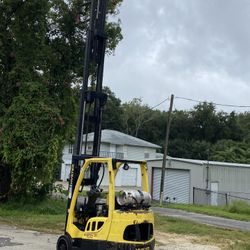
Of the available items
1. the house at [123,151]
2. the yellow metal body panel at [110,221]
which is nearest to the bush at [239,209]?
the yellow metal body panel at [110,221]

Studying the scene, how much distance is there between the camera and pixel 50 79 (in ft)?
74.8

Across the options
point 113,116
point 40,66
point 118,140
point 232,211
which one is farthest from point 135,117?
point 40,66

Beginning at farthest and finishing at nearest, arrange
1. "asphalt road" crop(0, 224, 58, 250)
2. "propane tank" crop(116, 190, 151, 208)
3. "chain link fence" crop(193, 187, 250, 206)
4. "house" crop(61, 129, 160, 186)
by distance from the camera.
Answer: "house" crop(61, 129, 160, 186)
"chain link fence" crop(193, 187, 250, 206)
"asphalt road" crop(0, 224, 58, 250)
"propane tank" crop(116, 190, 151, 208)

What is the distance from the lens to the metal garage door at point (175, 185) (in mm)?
37475

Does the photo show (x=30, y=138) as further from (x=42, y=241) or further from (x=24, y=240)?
(x=42, y=241)

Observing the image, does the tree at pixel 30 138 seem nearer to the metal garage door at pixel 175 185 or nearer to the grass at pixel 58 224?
the grass at pixel 58 224

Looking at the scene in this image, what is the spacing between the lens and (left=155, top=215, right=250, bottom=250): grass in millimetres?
14688

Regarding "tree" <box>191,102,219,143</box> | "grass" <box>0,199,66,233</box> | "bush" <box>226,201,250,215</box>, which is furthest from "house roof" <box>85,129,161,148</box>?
"grass" <box>0,199,66,233</box>

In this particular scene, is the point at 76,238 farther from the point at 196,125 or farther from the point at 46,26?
the point at 196,125

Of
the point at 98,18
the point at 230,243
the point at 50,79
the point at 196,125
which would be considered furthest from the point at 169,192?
the point at 196,125

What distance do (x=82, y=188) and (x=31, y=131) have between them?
10704 millimetres

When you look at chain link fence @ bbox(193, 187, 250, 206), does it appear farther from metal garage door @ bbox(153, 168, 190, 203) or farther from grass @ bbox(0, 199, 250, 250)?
grass @ bbox(0, 199, 250, 250)

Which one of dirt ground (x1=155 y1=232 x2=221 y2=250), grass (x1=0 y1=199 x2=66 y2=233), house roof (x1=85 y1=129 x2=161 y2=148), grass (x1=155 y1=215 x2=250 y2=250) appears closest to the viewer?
dirt ground (x1=155 y1=232 x2=221 y2=250)

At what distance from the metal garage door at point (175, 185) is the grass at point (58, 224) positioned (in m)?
15.3
